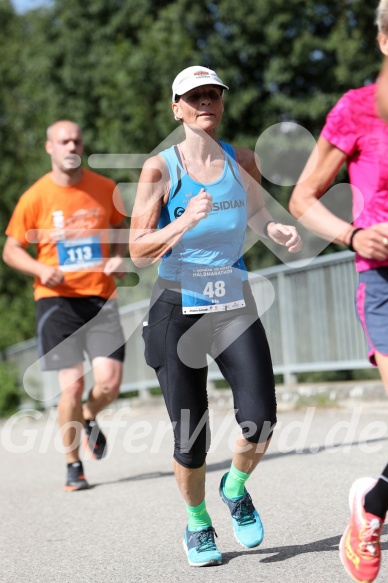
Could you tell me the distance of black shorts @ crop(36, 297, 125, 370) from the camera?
8.39 metres

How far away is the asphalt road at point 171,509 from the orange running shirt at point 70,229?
4.91 feet

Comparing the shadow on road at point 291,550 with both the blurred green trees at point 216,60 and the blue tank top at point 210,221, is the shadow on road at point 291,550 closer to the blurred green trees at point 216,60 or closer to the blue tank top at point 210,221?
the blue tank top at point 210,221

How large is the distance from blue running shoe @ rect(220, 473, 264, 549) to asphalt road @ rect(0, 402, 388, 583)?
9 centimetres

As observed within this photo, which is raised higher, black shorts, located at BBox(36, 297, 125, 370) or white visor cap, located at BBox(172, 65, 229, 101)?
white visor cap, located at BBox(172, 65, 229, 101)

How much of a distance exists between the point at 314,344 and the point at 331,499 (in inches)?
274

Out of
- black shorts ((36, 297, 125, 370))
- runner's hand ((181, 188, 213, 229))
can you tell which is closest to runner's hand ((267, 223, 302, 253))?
runner's hand ((181, 188, 213, 229))

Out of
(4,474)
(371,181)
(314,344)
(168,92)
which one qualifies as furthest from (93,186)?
(168,92)

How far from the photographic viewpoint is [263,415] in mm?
4988

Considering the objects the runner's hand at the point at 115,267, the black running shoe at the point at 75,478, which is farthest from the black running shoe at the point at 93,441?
the runner's hand at the point at 115,267

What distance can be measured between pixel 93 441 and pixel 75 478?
0.62 metres

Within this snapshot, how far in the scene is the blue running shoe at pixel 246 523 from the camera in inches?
200

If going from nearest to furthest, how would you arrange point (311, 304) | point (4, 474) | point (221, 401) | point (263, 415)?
point (263, 415), point (4, 474), point (311, 304), point (221, 401)

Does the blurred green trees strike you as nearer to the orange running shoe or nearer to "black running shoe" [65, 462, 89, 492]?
"black running shoe" [65, 462, 89, 492]

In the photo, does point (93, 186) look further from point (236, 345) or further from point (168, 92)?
point (168, 92)
